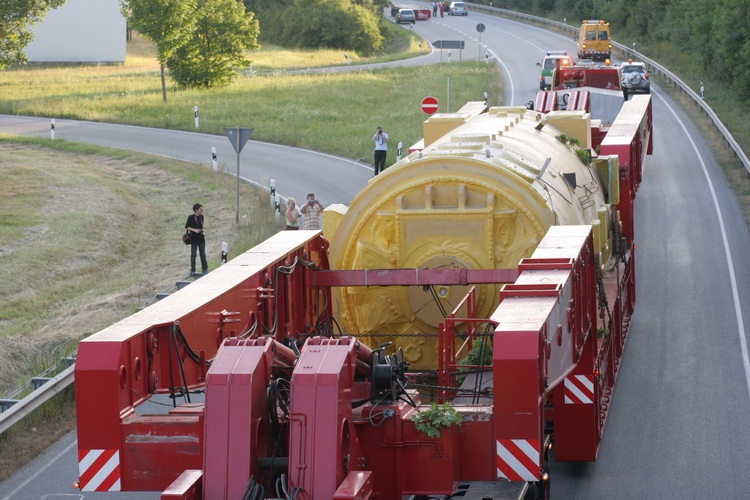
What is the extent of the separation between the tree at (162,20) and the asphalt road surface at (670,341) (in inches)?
271

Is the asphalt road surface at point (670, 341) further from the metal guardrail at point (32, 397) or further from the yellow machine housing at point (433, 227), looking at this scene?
the yellow machine housing at point (433, 227)

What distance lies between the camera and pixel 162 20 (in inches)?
1810

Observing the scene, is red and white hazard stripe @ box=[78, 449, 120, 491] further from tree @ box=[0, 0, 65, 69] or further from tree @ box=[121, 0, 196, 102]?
tree @ box=[121, 0, 196, 102]

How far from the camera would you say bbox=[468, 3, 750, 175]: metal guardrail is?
114 ft

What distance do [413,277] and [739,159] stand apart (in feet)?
80.4

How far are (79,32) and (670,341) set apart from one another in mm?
53171

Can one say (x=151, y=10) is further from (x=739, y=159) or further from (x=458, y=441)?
(x=458, y=441)

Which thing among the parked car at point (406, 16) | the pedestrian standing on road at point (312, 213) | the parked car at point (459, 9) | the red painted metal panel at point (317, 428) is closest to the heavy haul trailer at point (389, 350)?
the red painted metal panel at point (317, 428)

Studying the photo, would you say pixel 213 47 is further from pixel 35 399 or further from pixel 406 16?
pixel 406 16

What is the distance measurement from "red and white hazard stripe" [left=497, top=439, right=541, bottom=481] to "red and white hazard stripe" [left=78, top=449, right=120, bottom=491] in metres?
2.69

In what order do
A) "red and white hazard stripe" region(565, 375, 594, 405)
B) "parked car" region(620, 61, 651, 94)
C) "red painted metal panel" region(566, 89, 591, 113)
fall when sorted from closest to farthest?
"red and white hazard stripe" region(565, 375, 594, 405) < "red painted metal panel" region(566, 89, 591, 113) < "parked car" region(620, 61, 651, 94)

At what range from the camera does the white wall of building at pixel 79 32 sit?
212 ft

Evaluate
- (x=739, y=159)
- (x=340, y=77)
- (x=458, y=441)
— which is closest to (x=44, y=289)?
(x=458, y=441)

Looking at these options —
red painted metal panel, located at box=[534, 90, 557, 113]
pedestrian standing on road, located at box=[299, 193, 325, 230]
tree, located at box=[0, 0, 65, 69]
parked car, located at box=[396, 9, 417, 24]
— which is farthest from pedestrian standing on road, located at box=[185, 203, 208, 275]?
parked car, located at box=[396, 9, 417, 24]
